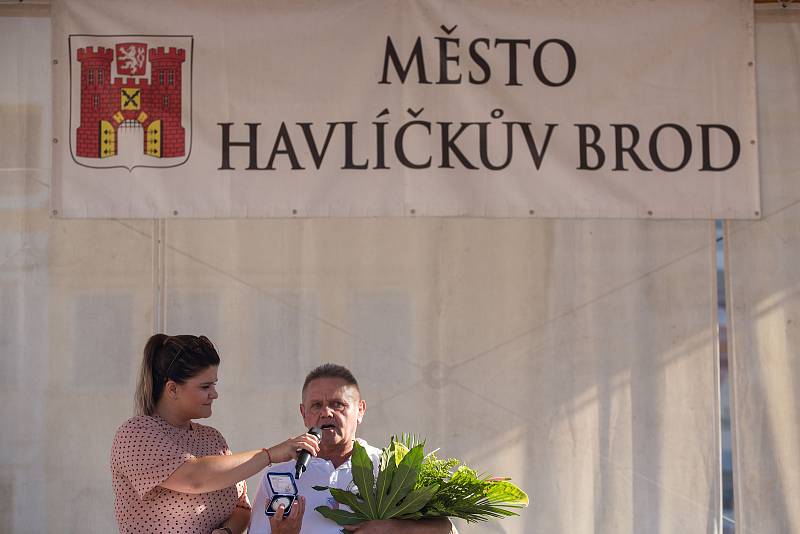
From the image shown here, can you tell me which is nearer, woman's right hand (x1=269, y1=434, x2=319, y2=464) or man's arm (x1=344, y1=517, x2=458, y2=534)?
woman's right hand (x1=269, y1=434, x2=319, y2=464)

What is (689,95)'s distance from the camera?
422 centimetres

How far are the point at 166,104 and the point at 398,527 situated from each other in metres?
2.07

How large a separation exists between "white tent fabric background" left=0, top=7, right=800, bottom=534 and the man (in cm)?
80

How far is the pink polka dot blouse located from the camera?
288cm

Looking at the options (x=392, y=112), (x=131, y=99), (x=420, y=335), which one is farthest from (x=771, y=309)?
(x=131, y=99)

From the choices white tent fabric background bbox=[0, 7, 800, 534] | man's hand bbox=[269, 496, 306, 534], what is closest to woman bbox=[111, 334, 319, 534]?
man's hand bbox=[269, 496, 306, 534]

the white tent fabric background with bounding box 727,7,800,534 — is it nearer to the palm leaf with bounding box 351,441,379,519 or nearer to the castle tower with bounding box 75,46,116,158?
the palm leaf with bounding box 351,441,379,519

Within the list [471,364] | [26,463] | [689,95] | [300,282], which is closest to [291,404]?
[300,282]

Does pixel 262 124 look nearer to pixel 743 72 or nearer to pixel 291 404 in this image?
pixel 291 404

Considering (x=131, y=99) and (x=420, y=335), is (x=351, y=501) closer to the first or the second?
(x=420, y=335)

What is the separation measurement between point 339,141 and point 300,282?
60 cm

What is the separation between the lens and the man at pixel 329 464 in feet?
9.96

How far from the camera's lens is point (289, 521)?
295 centimetres

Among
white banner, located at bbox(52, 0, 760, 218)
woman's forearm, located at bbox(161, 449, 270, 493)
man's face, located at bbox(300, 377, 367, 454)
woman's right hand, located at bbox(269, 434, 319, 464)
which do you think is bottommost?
woman's forearm, located at bbox(161, 449, 270, 493)
